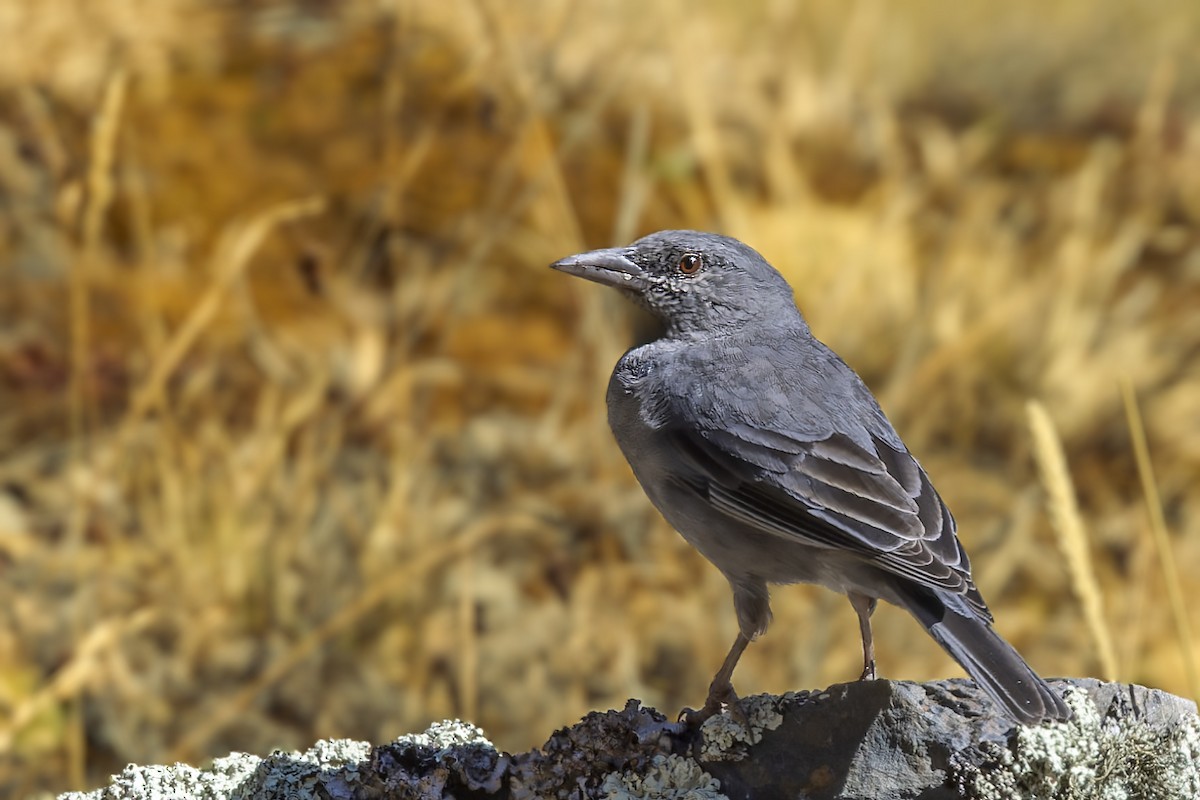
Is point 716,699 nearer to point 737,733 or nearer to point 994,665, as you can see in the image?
point 737,733

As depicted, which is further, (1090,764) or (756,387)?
(756,387)

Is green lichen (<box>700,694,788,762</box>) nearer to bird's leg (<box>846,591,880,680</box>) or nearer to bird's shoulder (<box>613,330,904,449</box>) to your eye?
bird's leg (<box>846,591,880,680</box>)

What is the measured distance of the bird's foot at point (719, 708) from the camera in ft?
8.84

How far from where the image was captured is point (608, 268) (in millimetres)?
3488

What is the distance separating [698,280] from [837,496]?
888 mm

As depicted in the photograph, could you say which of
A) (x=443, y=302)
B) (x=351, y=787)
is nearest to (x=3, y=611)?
(x=443, y=302)

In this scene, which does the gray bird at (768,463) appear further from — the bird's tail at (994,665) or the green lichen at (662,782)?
the green lichen at (662,782)

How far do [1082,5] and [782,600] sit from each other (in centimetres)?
626

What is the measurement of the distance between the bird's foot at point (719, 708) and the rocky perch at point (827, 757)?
2 cm

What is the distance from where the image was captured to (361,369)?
604 centimetres

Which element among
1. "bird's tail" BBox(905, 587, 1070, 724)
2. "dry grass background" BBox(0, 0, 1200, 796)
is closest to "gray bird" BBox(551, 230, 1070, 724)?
"bird's tail" BBox(905, 587, 1070, 724)

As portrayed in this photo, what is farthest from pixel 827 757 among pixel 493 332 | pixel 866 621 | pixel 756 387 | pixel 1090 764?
pixel 493 332

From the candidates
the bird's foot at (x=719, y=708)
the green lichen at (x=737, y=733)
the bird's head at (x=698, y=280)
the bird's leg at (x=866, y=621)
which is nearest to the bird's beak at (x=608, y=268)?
the bird's head at (x=698, y=280)

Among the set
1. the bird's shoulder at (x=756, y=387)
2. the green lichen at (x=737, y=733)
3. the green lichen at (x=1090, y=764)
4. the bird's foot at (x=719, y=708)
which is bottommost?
the green lichen at (x=1090, y=764)
